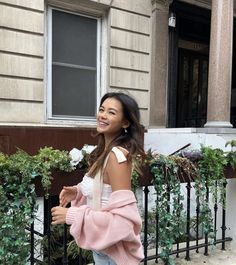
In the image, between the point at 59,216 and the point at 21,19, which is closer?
the point at 59,216

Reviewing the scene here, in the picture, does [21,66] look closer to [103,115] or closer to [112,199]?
[103,115]

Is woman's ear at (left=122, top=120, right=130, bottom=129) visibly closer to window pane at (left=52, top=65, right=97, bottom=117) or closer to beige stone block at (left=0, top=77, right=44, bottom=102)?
beige stone block at (left=0, top=77, right=44, bottom=102)

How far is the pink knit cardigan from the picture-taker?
1.66 meters

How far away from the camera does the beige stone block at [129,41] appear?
21.8ft

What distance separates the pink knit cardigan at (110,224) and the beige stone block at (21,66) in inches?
173

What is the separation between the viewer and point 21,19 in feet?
18.8

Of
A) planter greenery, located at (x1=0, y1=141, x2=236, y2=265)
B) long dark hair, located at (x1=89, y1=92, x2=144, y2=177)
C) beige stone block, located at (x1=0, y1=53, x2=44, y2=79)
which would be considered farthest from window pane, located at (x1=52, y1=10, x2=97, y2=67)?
long dark hair, located at (x1=89, y1=92, x2=144, y2=177)

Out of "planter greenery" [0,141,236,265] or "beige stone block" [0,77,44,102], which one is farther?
"beige stone block" [0,77,44,102]

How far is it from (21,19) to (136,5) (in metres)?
2.37

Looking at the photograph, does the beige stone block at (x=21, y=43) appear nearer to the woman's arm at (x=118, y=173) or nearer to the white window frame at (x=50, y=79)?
the white window frame at (x=50, y=79)

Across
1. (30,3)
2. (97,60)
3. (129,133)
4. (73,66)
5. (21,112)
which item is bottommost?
(129,133)

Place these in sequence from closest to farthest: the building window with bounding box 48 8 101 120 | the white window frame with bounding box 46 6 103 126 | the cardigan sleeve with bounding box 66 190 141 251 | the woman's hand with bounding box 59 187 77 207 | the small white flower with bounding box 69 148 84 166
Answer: the cardigan sleeve with bounding box 66 190 141 251 < the woman's hand with bounding box 59 187 77 207 < the small white flower with bounding box 69 148 84 166 < the white window frame with bounding box 46 6 103 126 < the building window with bounding box 48 8 101 120

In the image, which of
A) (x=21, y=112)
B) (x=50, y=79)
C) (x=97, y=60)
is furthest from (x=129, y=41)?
(x=21, y=112)

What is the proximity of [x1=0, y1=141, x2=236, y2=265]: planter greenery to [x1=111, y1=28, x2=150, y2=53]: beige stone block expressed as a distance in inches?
151
